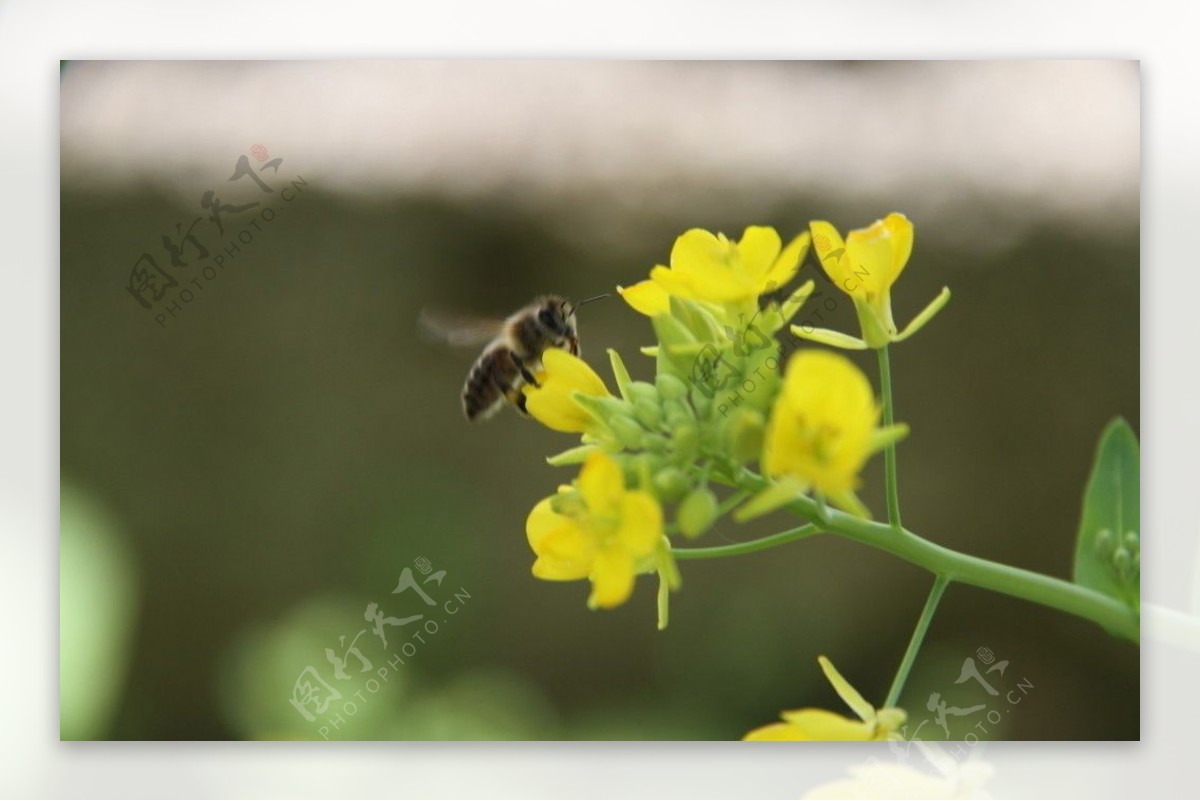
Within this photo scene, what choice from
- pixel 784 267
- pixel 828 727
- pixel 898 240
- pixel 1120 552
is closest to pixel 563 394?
pixel 784 267

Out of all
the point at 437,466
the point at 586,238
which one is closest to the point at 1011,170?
the point at 586,238

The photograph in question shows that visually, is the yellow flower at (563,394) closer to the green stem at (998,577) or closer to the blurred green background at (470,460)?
the green stem at (998,577)

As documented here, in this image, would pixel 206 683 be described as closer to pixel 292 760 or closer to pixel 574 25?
pixel 292 760

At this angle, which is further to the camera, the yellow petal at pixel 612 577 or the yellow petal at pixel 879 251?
the yellow petal at pixel 879 251

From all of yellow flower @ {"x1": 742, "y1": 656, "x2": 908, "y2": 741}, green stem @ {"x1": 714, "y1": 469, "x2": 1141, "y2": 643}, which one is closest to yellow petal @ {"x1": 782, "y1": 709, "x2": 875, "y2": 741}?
yellow flower @ {"x1": 742, "y1": 656, "x2": 908, "y2": 741}

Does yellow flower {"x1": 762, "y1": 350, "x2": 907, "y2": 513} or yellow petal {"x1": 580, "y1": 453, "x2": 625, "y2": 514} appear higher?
yellow flower {"x1": 762, "y1": 350, "x2": 907, "y2": 513}

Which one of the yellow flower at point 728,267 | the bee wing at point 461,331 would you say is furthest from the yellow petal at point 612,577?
the bee wing at point 461,331

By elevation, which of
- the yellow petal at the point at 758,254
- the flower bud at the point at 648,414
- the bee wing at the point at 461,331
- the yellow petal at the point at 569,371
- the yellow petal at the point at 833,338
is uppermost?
the yellow petal at the point at 758,254

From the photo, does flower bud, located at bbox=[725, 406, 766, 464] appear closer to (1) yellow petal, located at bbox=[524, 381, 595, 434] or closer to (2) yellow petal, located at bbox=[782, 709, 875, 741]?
(1) yellow petal, located at bbox=[524, 381, 595, 434]
